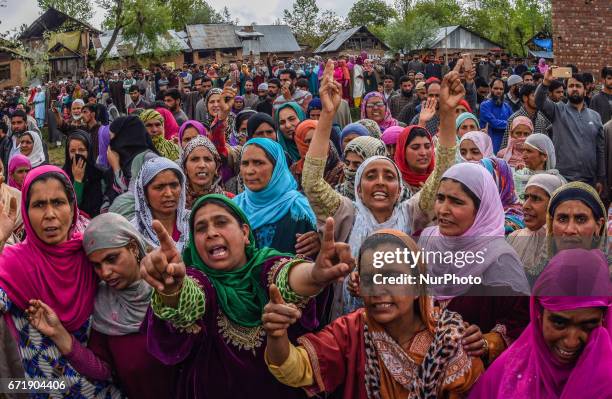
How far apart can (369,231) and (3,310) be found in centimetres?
152

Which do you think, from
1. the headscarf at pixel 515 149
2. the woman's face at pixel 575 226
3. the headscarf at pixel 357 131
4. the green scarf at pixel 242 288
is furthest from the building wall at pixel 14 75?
the woman's face at pixel 575 226

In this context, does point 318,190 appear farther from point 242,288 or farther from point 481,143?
point 481,143

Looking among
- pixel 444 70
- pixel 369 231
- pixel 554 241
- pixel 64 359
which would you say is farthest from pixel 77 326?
pixel 444 70

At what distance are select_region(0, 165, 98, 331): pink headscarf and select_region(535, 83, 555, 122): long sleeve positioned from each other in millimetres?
4870

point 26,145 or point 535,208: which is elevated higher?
point 26,145

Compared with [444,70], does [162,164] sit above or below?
below

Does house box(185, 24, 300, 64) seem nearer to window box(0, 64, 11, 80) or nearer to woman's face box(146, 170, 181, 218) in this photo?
window box(0, 64, 11, 80)

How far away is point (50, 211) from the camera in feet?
8.25

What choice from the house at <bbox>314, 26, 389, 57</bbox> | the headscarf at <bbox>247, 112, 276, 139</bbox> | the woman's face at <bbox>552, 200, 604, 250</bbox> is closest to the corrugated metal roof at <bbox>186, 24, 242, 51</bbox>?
the house at <bbox>314, 26, 389, 57</bbox>

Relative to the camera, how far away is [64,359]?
2334 millimetres

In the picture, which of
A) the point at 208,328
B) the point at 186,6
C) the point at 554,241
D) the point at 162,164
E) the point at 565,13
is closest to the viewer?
the point at 208,328

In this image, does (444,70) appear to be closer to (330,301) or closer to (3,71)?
(330,301)

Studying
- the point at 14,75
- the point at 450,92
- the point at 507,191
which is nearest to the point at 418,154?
the point at 507,191

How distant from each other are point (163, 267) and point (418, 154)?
229 centimetres
